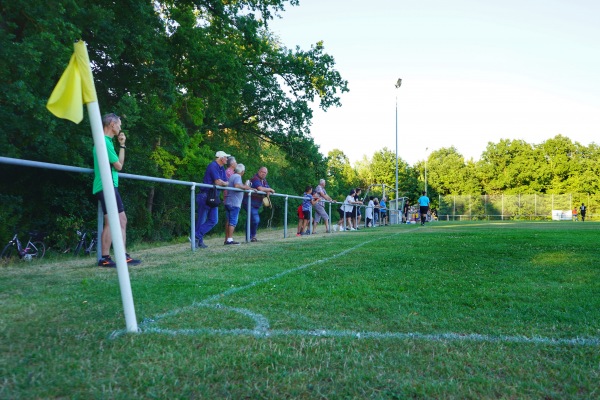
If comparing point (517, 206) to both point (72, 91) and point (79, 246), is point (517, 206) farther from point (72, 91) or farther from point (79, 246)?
point (72, 91)

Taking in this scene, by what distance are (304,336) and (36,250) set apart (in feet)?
26.5

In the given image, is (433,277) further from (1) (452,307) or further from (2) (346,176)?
(2) (346,176)

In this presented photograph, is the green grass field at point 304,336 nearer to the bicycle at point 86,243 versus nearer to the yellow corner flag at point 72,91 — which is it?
the yellow corner flag at point 72,91

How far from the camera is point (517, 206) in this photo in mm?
55531

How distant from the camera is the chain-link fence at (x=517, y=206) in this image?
54844 millimetres

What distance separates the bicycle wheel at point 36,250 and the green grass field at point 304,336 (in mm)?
4343

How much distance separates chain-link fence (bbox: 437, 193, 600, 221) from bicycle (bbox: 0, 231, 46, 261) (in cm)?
5280

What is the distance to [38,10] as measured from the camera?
910cm

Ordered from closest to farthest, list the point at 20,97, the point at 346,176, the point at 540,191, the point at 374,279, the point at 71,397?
the point at 71,397 → the point at 374,279 → the point at 20,97 → the point at 540,191 → the point at 346,176

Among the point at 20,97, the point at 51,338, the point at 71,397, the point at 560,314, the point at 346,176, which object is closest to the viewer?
the point at 71,397

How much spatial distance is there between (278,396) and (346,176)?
73.9 metres

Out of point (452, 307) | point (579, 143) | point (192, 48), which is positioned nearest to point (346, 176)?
point (579, 143)

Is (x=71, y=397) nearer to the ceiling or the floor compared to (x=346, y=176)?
nearer to the floor

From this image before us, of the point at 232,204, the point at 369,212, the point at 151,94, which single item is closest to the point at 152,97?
the point at 151,94
